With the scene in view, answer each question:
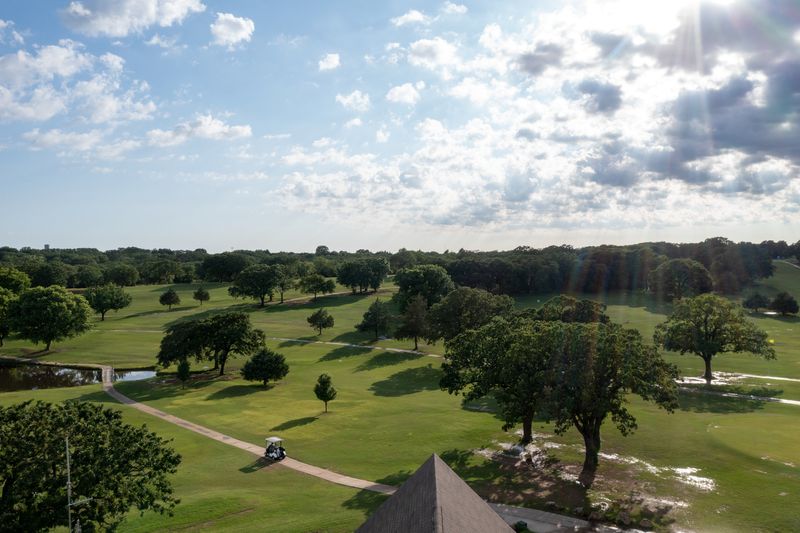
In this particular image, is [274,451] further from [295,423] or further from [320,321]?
[320,321]

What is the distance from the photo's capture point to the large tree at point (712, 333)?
193ft

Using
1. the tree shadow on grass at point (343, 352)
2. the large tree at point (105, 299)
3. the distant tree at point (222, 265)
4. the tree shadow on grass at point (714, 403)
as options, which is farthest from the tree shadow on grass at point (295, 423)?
the distant tree at point (222, 265)

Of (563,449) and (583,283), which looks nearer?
(563,449)

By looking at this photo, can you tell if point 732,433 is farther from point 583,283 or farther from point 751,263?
point 751,263

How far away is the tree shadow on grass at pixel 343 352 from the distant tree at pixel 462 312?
1301cm

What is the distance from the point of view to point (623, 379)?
31.1 metres

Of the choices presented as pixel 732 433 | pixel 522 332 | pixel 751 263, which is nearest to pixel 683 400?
pixel 732 433

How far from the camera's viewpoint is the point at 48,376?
234 ft

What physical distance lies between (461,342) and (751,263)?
12774cm

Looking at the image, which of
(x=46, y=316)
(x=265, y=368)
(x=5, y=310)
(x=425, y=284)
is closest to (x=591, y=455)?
(x=265, y=368)

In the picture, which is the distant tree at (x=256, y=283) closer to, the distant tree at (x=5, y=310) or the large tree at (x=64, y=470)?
the distant tree at (x=5, y=310)

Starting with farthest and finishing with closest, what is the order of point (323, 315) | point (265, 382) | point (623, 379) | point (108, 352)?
point (323, 315) → point (108, 352) → point (265, 382) → point (623, 379)

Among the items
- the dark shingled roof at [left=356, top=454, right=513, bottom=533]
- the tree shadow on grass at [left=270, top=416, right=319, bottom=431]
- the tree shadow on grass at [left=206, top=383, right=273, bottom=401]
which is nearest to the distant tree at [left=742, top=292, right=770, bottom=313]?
the tree shadow on grass at [left=206, top=383, right=273, bottom=401]

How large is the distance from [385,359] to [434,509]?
64.2 meters
